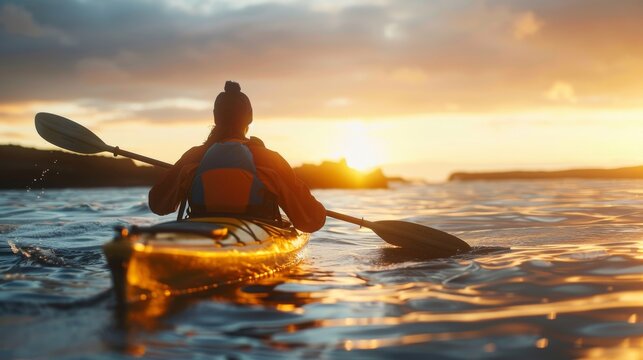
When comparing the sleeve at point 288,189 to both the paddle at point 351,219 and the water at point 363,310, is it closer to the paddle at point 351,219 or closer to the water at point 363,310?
the water at point 363,310

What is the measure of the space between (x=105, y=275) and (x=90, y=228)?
5.29 meters

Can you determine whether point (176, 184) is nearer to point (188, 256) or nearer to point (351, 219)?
point (188, 256)

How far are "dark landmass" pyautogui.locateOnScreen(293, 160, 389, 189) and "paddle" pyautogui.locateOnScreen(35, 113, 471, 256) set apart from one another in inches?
2669

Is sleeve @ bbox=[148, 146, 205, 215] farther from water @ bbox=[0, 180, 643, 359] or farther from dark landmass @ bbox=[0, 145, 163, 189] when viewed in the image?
dark landmass @ bbox=[0, 145, 163, 189]

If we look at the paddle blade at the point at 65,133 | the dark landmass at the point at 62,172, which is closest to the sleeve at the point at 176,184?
the paddle blade at the point at 65,133

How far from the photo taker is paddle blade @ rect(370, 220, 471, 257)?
8.17m

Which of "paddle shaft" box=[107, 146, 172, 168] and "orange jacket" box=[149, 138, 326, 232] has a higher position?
"paddle shaft" box=[107, 146, 172, 168]

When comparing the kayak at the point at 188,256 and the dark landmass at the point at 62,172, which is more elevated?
→ the dark landmass at the point at 62,172

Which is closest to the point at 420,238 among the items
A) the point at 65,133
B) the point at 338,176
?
the point at 65,133

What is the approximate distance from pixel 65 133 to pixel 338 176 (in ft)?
236

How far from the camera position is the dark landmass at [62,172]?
41.0 metres

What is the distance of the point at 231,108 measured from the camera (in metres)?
6.63

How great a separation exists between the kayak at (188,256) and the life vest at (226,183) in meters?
0.25

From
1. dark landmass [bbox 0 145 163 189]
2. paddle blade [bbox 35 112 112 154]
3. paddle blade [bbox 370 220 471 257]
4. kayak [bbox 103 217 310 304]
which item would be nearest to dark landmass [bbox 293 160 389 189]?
dark landmass [bbox 0 145 163 189]
